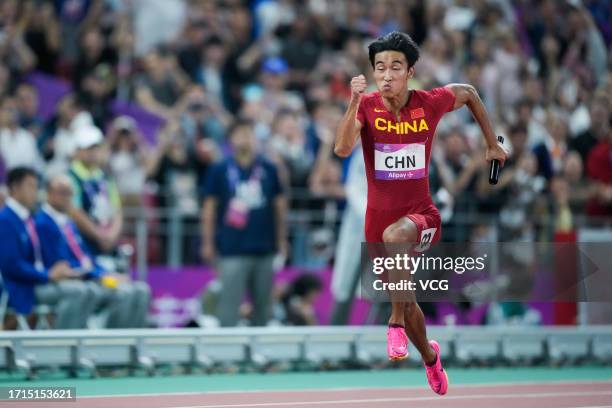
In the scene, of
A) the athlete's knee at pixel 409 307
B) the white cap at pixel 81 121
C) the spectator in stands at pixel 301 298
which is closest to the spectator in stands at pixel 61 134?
the white cap at pixel 81 121

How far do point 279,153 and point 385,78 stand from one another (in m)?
7.88

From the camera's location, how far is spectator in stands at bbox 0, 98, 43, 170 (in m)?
15.0

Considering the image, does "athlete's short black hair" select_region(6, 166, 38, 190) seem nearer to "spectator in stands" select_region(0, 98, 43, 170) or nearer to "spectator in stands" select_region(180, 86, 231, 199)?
"spectator in stands" select_region(0, 98, 43, 170)

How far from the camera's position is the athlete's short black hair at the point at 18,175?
12.6m

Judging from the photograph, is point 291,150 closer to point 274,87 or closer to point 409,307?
point 274,87

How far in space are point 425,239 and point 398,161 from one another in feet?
2.01

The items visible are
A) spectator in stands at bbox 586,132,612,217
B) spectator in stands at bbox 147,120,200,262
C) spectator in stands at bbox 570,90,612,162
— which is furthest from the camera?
spectator in stands at bbox 570,90,612,162

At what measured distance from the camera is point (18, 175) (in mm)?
12664

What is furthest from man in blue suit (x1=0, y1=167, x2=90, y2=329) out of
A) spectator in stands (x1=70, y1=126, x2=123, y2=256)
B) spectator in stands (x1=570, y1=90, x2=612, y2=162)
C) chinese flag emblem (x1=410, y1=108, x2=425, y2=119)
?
spectator in stands (x1=570, y1=90, x2=612, y2=162)

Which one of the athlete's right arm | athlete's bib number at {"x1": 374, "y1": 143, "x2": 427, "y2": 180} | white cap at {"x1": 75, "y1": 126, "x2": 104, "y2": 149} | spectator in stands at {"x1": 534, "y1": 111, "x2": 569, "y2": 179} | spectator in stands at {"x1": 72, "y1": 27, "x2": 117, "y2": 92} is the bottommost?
spectator in stands at {"x1": 534, "y1": 111, "x2": 569, "y2": 179}

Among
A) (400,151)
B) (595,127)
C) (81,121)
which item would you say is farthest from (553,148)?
(400,151)

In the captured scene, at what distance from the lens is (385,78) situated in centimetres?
896

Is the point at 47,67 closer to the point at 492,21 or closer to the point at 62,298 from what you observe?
the point at 62,298

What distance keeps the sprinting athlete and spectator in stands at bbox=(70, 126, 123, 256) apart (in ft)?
17.8
